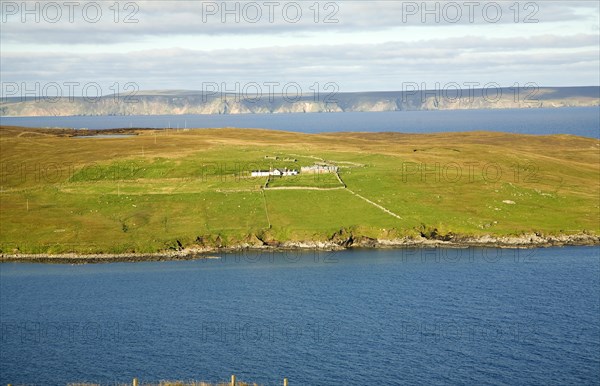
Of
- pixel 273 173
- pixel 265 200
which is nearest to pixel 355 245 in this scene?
pixel 265 200

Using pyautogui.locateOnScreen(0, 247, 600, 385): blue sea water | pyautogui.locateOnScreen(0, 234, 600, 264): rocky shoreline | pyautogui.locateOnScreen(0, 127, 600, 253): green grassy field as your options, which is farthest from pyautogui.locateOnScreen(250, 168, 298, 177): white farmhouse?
pyautogui.locateOnScreen(0, 247, 600, 385): blue sea water

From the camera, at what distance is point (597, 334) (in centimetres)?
8850

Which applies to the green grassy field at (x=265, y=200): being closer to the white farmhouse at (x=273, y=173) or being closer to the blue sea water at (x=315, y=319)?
the white farmhouse at (x=273, y=173)

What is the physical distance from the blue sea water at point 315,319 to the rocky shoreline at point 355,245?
12.2ft

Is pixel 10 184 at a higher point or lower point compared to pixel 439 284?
higher

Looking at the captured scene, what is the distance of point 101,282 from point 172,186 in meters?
54.6

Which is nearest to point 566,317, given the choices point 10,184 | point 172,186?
point 172,186

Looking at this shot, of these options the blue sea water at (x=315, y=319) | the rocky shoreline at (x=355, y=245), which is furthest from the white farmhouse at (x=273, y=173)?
the blue sea water at (x=315, y=319)

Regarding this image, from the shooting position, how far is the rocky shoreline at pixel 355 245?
433ft

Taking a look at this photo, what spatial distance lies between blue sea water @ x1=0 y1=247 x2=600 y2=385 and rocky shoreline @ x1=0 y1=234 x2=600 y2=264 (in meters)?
3.73

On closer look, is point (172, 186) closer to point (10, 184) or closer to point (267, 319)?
point (10, 184)

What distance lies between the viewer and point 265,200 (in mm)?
153500

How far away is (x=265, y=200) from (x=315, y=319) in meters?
60.6

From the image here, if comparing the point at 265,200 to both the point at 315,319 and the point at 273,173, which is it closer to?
the point at 273,173
